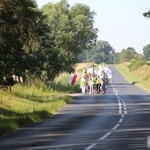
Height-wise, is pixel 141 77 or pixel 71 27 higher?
pixel 71 27

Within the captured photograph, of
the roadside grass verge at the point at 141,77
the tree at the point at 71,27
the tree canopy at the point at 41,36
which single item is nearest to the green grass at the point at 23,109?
the tree canopy at the point at 41,36

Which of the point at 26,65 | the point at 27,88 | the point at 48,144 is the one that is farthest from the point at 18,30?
the point at 27,88

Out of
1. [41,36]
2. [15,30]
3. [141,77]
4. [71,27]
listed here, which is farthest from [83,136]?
[141,77]

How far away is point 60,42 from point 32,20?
62.4m

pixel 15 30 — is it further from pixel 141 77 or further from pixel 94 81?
pixel 141 77

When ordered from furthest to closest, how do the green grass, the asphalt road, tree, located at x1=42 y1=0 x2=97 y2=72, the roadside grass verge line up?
tree, located at x1=42 y1=0 x2=97 y2=72 < the roadside grass verge < the green grass < the asphalt road

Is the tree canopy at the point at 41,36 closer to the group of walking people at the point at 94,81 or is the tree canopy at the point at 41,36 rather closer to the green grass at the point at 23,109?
the green grass at the point at 23,109

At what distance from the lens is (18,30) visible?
77.2ft

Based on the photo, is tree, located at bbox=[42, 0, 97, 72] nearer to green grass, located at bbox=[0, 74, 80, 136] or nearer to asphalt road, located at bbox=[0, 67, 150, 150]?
green grass, located at bbox=[0, 74, 80, 136]

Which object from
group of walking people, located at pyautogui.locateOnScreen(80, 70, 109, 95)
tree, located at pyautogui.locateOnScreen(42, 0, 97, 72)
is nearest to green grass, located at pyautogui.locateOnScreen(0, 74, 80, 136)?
group of walking people, located at pyautogui.locateOnScreen(80, 70, 109, 95)

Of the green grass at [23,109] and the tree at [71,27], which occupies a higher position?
the tree at [71,27]

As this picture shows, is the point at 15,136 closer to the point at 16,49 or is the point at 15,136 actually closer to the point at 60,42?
the point at 16,49

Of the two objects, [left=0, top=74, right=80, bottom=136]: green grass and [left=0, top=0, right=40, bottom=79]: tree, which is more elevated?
[left=0, top=0, right=40, bottom=79]: tree

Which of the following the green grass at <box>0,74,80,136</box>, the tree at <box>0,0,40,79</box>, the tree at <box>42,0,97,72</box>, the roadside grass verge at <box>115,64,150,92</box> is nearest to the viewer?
the green grass at <box>0,74,80,136</box>
